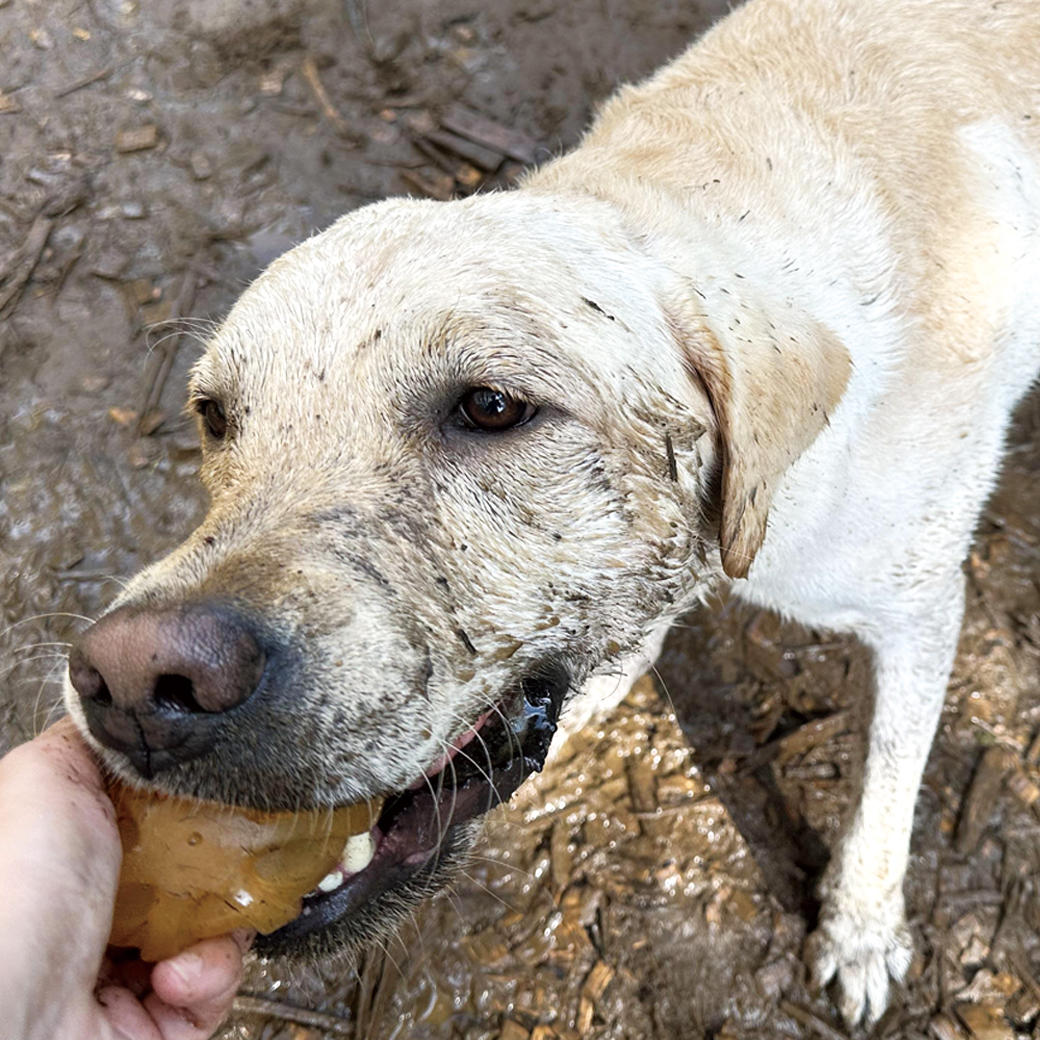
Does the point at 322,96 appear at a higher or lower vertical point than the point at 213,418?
lower

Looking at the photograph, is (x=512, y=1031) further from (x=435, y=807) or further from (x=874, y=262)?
(x=874, y=262)

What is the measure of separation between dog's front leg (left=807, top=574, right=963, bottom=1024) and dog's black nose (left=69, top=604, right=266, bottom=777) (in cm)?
201

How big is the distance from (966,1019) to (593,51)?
4.85 meters

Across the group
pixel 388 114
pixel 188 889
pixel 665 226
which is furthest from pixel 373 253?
pixel 388 114

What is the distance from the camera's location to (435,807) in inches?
75.7

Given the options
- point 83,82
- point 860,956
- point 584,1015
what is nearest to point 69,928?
point 584,1015

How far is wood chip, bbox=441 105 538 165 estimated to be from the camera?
4793 mm

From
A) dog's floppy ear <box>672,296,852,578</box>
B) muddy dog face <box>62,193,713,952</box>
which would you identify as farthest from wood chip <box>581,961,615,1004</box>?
dog's floppy ear <box>672,296,852,578</box>

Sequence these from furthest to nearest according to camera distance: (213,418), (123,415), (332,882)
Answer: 1. (123,415)
2. (213,418)
3. (332,882)

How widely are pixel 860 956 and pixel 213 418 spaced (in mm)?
2585

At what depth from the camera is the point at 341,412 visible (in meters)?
1.81

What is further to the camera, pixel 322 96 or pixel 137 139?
pixel 322 96

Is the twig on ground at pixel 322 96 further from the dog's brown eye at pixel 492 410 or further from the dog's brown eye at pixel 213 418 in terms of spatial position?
the dog's brown eye at pixel 492 410

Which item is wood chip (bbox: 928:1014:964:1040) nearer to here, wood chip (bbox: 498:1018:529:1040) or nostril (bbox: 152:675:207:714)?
wood chip (bbox: 498:1018:529:1040)
